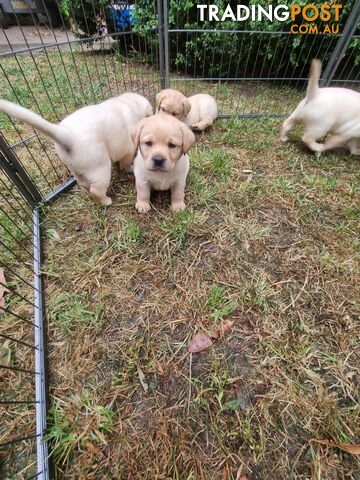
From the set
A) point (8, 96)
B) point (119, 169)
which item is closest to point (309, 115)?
point (119, 169)

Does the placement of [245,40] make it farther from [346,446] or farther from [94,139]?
[346,446]

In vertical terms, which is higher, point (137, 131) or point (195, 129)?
point (137, 131)

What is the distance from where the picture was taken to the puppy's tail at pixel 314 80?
8.05ft

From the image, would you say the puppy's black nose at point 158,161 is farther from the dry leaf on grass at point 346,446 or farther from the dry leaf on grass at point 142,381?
the dry leaf on grass at point 346,446

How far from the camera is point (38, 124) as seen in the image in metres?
1.55

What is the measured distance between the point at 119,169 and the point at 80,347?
180 cm

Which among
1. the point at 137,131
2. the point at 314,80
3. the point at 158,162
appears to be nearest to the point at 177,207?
the point at 158,162

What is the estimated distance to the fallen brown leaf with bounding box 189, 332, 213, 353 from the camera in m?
1.59

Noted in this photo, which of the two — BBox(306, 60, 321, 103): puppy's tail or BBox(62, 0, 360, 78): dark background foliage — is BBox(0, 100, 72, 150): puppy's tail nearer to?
BBox(306, 60, 321, 103): puppy's tail

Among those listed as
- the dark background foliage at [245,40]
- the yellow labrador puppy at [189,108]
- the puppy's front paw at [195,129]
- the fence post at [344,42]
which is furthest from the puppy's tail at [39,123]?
the fence post at [344,42]

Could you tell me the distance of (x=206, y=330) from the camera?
166 cm

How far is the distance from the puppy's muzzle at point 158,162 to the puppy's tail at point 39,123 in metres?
0.58

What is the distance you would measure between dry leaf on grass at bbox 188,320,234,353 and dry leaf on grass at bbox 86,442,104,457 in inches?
25.6

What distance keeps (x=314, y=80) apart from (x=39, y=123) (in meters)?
2.47
